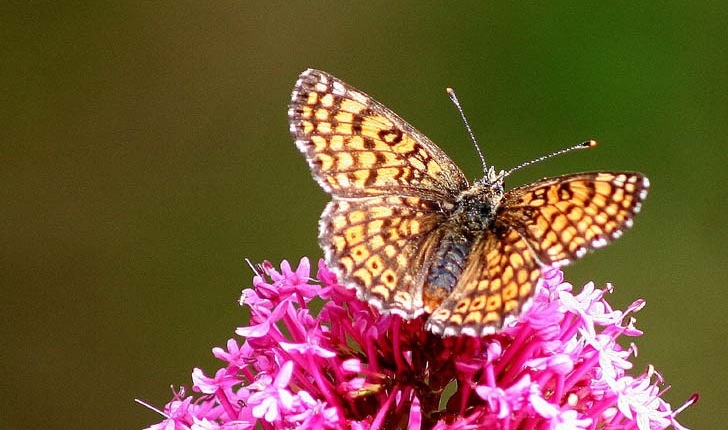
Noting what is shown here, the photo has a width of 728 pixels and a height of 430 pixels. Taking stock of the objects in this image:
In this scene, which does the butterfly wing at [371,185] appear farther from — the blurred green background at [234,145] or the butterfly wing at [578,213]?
the blurred green background at [234,145]

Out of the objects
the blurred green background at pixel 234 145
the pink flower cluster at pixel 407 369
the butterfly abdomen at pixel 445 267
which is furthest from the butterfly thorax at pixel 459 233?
the blurred green background at pixel 234 145

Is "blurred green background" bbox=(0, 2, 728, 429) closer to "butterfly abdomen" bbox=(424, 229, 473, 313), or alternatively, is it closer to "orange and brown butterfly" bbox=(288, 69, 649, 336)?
"orange and brown butterfly" bbox=(288, 69, 649, 336)

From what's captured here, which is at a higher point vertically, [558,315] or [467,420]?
[558,315]

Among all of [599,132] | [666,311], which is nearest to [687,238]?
[666,311]

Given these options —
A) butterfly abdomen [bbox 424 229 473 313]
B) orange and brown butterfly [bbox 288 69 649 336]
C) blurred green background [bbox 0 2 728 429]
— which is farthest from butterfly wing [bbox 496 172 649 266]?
blurred green background [bbox 0 2 728 429]

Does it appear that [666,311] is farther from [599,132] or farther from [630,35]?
[630,35]

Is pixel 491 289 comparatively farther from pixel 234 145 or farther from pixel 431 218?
pixel 234 145

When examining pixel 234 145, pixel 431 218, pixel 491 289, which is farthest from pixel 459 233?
pixel 234 145
